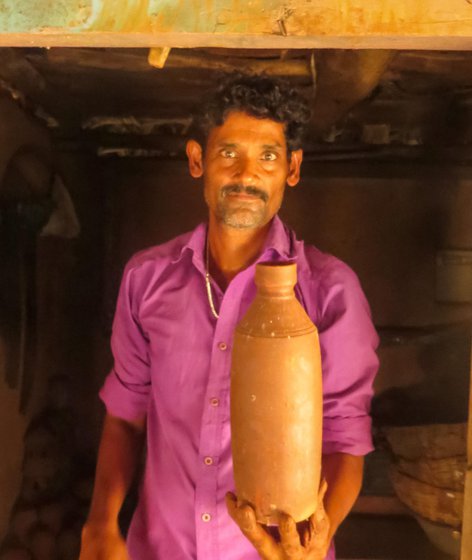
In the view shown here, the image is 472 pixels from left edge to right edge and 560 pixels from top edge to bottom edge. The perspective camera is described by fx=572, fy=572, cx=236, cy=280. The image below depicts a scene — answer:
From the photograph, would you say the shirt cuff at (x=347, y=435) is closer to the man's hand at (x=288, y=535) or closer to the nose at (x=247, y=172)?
the man's hand at (x=288, y=535)

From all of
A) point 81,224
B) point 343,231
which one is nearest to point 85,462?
point 81,224

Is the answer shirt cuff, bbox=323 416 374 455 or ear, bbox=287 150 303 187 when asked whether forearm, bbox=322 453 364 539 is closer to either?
shirt cuff, bbox=323 416 374 455

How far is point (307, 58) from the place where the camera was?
1.48 metres

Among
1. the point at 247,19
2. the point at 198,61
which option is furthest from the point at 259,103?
the point at 247,19

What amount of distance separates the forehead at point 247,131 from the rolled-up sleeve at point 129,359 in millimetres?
391

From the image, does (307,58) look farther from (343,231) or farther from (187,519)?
(187,519)

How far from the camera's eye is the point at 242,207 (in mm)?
1269

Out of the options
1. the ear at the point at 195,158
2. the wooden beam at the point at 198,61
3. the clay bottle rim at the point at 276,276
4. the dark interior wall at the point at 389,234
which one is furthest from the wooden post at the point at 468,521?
the dark interior wall at the point at 389,234

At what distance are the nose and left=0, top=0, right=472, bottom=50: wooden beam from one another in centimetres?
42

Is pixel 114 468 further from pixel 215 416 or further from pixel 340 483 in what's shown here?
pixel 340 483

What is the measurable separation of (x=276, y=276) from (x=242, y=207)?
0.36m

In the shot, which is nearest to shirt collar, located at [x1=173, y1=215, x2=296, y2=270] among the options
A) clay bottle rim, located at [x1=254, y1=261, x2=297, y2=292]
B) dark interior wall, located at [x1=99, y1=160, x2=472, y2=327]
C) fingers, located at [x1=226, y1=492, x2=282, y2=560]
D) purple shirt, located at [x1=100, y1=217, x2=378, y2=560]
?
purple shirt, located at [x1=100, y1=217, x2=378, y2=560]

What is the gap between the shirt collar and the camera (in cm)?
132

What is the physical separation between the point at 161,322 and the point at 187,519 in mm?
462
